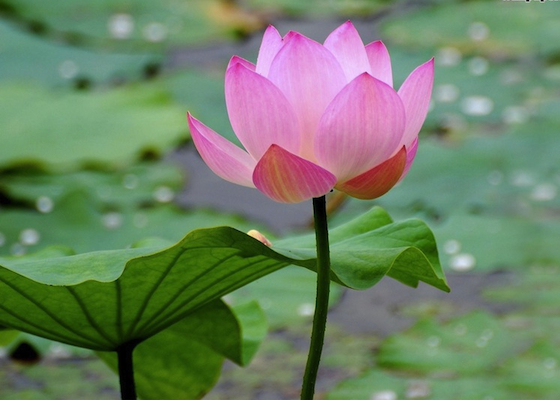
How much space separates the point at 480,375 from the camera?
0.94 m

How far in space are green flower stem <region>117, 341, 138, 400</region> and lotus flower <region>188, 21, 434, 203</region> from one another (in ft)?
0.54

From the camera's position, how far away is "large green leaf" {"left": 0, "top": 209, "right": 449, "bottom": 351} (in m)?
0.51

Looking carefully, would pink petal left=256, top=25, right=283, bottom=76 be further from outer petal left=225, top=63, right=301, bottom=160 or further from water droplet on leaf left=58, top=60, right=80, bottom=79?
water droplet on leaf left=58, top=60, right=80, bottom=79

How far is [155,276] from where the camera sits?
54 centimetres

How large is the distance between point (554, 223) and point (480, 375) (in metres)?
0.45

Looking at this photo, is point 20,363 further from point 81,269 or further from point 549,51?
point 549,51

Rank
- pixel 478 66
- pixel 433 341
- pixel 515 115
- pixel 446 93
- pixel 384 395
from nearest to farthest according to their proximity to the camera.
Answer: pixel 384 395
pixel 433 341
pixel 515 115
pixel 446 93
pixel 478 66

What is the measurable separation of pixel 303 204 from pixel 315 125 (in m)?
0.94

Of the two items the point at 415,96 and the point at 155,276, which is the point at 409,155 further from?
the point at 155,276

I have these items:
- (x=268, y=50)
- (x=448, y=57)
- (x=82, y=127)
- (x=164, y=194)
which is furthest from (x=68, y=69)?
(x=268, y=50)

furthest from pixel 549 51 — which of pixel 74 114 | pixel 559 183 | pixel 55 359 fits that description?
pixel 55 359

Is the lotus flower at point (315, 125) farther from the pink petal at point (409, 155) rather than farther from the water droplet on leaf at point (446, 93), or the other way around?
the water droplet on leaf at point (446, 93)

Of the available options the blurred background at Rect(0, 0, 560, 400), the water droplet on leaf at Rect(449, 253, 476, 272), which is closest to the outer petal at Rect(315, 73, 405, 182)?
the blurred background at Rect(0, 0, 560, 400)

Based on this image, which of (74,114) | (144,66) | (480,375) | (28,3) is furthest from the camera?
(28,3)
